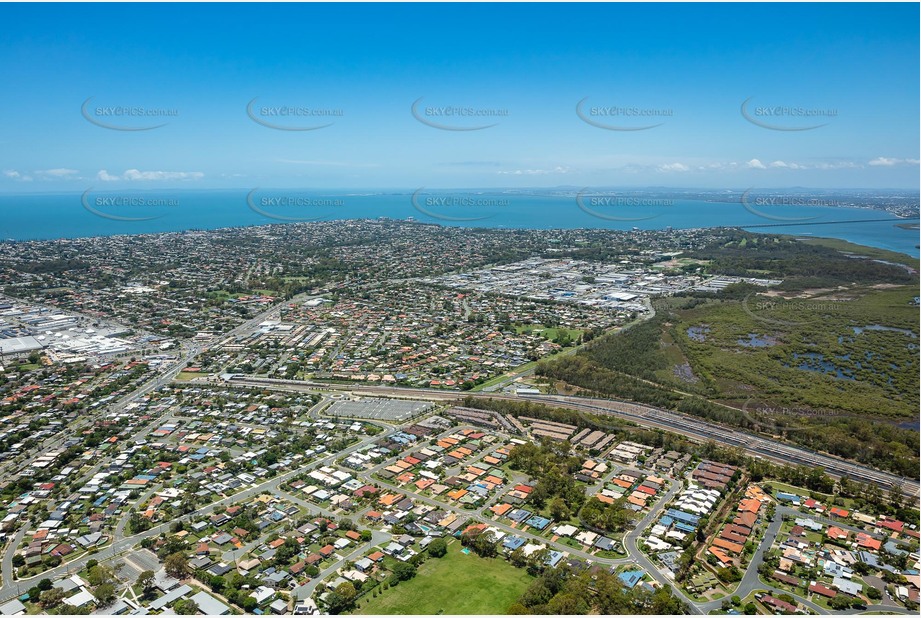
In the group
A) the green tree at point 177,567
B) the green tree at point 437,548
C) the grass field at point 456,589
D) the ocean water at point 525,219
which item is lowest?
the grass field at point 456,589

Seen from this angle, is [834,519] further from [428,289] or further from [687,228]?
[687,228]

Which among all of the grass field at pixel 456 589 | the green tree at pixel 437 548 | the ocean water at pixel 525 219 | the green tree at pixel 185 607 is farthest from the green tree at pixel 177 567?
the ocean water at pixel 525 219

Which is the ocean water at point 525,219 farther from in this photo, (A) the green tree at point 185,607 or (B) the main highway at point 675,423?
(A) the green tree at point 185,607

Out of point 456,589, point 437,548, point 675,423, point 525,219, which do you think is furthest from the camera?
point 525,219

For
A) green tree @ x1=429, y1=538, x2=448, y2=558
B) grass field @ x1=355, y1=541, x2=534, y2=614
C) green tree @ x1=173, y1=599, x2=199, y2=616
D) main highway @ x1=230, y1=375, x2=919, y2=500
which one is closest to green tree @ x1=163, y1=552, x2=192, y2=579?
green tree @ x1=173, y1=599, x2=199, y2=616

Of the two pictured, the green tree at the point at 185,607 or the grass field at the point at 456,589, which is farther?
the grass field at the point at 456,589

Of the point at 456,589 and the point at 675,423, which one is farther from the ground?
the point at 675,423

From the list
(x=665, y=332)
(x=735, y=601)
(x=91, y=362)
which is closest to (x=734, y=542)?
(x=735, y=601)

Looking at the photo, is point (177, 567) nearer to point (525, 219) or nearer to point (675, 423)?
point (675, 423)

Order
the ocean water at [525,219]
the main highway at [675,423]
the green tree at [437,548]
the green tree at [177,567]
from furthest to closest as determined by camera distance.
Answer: the ocean water at [525,219] → the main highway at [675,423] → the green tree at [437,548] → the green tree at [177,567]

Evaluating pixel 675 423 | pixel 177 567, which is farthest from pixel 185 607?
pixel 675 423
